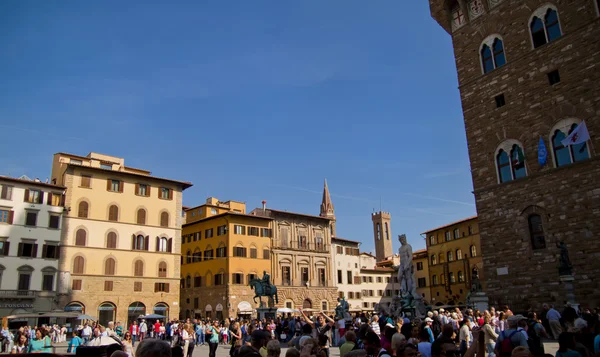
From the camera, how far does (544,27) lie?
20.3m

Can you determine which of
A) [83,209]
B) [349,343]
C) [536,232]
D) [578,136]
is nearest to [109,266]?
[83,209]

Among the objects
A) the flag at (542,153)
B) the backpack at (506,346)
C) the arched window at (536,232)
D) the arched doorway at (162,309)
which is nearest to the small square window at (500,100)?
the flag at (542,153)

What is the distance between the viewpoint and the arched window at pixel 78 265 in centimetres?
3523

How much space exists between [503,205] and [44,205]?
31.6m

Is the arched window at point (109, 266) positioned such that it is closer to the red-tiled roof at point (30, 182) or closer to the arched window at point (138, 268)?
the arched window at point (138, 268)

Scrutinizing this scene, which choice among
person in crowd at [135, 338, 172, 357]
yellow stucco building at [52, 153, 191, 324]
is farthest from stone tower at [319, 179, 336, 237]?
person in crowd at [135, 338, 172, 357]

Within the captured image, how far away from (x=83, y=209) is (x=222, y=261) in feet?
43.1

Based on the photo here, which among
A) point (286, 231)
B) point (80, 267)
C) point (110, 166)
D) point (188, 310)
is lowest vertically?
point (188, 310)

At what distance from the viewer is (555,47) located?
779 inches

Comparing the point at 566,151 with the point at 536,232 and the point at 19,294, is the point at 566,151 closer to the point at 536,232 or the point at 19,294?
the point at 536,232

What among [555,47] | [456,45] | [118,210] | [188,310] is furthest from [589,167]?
[188,310]

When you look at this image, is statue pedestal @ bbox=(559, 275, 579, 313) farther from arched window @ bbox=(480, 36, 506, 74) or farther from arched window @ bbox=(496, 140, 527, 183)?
arched window @ bbox=(480, 36, 506, 74)

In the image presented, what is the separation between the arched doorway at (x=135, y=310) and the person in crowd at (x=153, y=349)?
36.7m

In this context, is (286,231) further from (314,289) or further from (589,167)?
(589,167)
